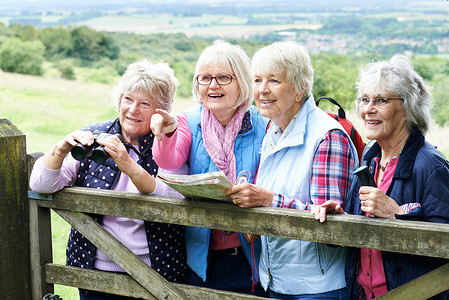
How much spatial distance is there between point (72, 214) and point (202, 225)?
0.83 m

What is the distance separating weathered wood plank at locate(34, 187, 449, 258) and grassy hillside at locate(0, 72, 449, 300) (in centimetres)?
473

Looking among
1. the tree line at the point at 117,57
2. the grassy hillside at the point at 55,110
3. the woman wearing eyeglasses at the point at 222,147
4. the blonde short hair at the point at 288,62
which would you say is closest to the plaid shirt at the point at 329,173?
the blonde short hair at the point at 288,62

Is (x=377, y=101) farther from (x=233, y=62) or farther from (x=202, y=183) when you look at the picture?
(x=202, y=183)

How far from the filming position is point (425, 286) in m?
2.39

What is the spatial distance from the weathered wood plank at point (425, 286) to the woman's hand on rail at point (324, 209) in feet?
1.42

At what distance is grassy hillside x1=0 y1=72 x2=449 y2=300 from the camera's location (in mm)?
14573

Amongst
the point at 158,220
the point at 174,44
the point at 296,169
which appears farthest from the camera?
the point at 174,44

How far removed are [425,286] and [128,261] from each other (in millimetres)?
1526

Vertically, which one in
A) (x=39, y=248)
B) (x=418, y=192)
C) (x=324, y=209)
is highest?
(x=418, y=192)

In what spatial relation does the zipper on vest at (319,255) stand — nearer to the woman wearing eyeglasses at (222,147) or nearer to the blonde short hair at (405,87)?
the woman wearing eyeglasses at (222,147)

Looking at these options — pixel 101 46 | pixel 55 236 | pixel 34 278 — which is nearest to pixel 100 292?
pixel 34 278

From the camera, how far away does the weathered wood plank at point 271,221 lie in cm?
231

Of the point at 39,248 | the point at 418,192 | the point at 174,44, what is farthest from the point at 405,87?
the point at 174,44

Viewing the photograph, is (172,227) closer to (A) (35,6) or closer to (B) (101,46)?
(B) (101,46)
